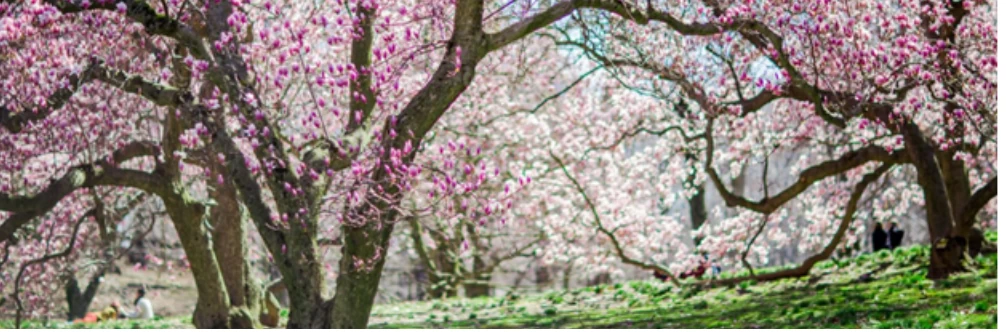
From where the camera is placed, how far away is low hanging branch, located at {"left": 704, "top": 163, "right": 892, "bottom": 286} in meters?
13.3

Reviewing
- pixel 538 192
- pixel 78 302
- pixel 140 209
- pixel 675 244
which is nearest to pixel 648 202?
pixel 675 244

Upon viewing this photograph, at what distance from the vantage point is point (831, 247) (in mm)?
13281

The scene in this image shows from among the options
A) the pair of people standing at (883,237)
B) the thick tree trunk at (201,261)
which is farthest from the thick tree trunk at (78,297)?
the pair of people standing at (883,237)

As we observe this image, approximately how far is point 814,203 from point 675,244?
4301 millimetres

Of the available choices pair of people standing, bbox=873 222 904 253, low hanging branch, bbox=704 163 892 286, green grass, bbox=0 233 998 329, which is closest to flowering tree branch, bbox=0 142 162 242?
green grass, bbox=0 233 998 329

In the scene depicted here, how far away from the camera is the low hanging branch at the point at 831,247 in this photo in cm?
1335

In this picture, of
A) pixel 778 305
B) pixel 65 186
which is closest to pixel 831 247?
pixel 778 305

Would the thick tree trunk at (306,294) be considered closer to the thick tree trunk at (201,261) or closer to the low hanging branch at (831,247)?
the thick tree trunk at (201,261)

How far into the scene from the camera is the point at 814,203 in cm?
1977

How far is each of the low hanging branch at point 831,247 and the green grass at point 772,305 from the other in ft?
0.44

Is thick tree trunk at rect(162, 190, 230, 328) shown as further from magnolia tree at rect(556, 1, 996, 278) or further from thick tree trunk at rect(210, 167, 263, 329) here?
magnolia tree at rect(556, 1, 996, 278)

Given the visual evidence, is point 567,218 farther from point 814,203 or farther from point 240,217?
point 240,217

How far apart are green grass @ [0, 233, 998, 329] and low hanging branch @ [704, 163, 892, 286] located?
14 centimetres

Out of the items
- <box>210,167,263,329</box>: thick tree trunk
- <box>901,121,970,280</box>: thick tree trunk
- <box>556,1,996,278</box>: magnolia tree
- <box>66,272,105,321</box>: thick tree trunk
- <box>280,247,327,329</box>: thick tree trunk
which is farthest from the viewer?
<box>66,272,105,321</box>: thick tree trunk
